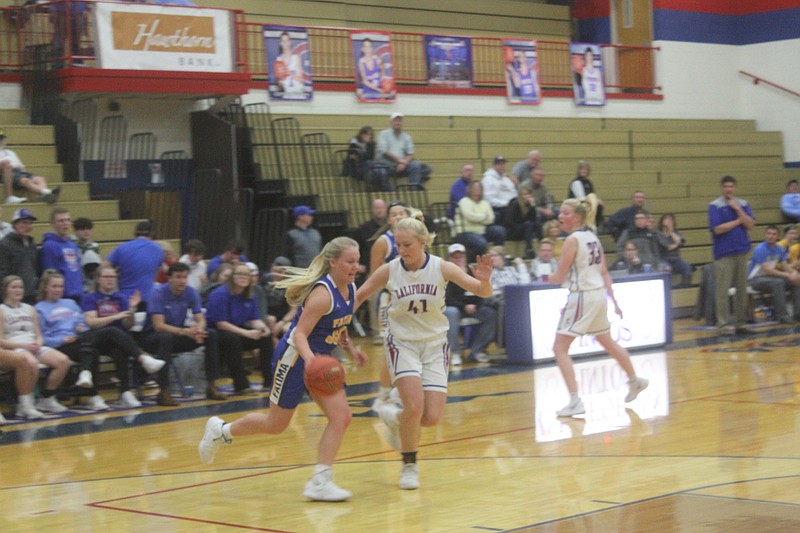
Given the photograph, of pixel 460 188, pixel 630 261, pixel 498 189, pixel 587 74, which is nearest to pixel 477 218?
pixel 460 188

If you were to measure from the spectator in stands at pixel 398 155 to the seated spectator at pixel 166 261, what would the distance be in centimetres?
494

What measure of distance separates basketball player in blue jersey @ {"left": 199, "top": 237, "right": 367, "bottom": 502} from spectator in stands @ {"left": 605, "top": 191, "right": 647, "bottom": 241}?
11644 millimetres

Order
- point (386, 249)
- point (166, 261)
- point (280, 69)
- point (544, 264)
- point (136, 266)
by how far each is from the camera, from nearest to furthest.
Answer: point (386, 249), point (136, 266), point (166, 261), point (544, 264), point (280, 69)

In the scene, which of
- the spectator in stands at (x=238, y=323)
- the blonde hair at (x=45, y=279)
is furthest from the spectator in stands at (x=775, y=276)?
the blonde hair at (x=45, y=279)

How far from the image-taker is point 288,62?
728 inches

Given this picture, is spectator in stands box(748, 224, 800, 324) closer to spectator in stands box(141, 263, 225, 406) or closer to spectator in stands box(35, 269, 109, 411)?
spectator in stands box(141, 263, 225, 406)

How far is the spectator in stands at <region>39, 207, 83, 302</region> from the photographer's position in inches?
454

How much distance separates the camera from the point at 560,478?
6.96 meters

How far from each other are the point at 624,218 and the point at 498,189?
91.5 inches

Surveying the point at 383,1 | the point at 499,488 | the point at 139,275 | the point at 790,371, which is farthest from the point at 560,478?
the point at 383,1

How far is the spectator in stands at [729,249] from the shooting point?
15102mm

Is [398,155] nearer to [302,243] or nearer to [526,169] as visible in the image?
[526,169]

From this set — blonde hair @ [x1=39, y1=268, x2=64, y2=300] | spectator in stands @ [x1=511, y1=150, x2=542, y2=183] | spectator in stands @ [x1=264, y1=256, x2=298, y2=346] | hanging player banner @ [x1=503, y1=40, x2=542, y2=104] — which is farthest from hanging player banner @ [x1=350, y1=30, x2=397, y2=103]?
blonde hair @ [x1=39, y1=268, x2=64, y2=300]

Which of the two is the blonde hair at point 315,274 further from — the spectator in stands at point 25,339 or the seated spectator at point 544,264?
the seated spectator at point 544,264
